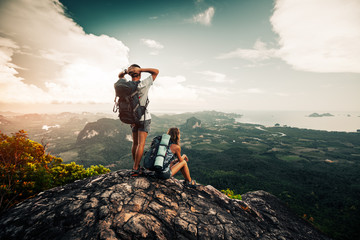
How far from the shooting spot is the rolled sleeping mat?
5.21 metres

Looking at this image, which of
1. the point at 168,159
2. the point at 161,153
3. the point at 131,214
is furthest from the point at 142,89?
the point at 131,214

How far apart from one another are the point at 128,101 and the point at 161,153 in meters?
2.23

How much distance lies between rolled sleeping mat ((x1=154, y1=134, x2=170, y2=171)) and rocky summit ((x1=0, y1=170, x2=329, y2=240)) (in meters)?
1.21

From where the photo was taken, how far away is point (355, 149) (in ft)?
533

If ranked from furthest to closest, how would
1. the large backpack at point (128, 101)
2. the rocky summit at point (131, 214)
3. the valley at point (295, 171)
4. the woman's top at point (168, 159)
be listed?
the valley at point (295, 171) → the woman's top at point (168, 159) → the large backpack at point (128, 101) → the rocky summit at point (131, 214)

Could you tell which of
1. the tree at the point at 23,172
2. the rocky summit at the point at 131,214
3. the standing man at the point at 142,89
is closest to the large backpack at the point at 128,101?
the standing man at the point at 142,89

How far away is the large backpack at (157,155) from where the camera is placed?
5262 millimetres

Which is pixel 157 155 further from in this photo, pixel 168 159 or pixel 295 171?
pixel 295 171

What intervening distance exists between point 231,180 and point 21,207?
373 feet

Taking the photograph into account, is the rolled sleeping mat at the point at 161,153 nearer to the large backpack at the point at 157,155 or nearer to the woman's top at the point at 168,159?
the large backpack at the point at 157,155

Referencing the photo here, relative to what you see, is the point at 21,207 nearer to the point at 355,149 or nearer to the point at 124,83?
the point at 124,83

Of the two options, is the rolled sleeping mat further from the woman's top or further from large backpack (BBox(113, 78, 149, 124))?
large backpack (BBox(113, 78, 149, 124))

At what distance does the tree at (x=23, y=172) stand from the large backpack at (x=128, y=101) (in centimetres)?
432

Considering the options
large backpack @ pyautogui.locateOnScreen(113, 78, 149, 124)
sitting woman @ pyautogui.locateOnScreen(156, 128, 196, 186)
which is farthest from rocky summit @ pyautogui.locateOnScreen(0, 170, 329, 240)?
large backpack @ pyautogui.locateOnScreen(113, 78, 149, 124)
